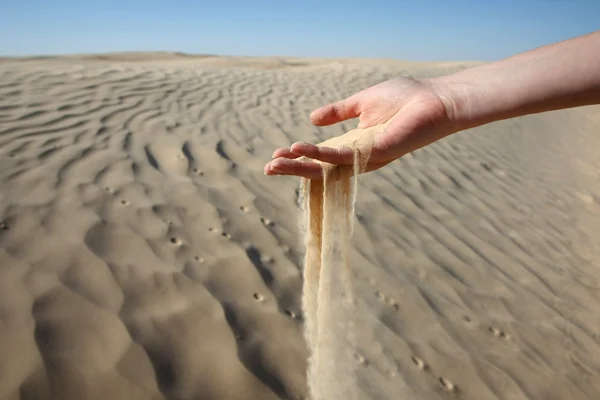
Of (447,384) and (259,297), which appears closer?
(447,384)

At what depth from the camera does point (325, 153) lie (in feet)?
5.61

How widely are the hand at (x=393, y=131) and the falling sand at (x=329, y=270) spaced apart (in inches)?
2.3

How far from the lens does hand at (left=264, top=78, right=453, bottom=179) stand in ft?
5.54

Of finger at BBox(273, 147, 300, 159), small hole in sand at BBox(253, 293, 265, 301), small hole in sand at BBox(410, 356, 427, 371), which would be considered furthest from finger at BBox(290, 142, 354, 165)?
small hole in sand at BBox(410, 356, 427, 371)

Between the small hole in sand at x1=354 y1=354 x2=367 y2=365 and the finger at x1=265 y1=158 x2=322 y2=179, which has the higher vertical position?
the finger at x1=265 y1=158 x2=322 y2=179

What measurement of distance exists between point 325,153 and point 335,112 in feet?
1.63

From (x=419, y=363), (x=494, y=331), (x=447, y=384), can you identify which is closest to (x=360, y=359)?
(x=419, y=363)

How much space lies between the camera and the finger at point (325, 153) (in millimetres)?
1608

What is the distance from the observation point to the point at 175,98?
5137mm

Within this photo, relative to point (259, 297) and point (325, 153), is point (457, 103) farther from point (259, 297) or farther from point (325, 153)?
point (259, 297)

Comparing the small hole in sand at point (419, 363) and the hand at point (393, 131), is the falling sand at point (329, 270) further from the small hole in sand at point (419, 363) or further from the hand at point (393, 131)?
the small hole in sand at point (419, 363)

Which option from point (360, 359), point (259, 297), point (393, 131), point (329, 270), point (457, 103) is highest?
point (457, 103)

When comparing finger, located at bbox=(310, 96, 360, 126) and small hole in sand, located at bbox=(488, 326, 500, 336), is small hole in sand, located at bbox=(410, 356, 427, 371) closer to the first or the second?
small hole in sand, located at bbox=(488, 326, 500, 336)

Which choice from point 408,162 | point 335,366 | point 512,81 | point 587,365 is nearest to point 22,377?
point 335,366
